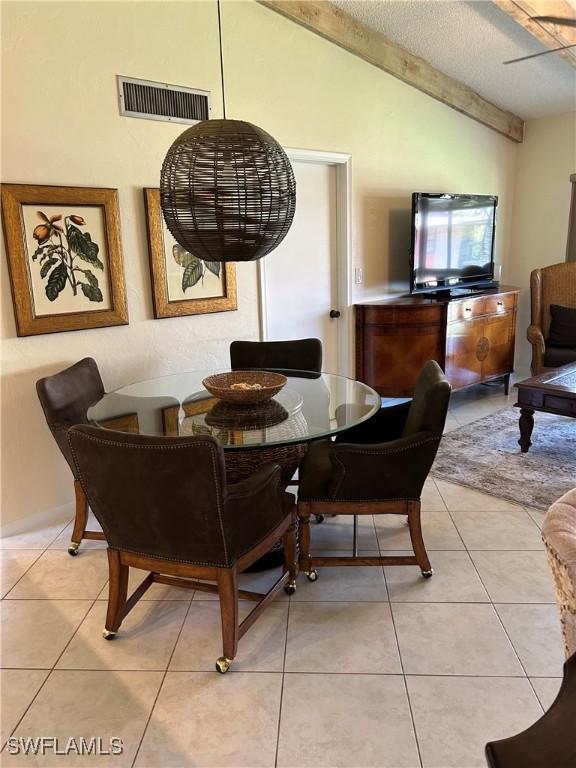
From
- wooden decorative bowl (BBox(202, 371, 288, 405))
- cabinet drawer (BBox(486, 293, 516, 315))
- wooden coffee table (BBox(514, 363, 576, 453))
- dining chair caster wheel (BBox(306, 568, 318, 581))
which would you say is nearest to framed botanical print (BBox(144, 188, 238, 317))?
wooden decorative bowl (BBox(202, 371, 288, 405))

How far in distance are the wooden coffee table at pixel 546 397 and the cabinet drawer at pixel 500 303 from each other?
3.70 feet

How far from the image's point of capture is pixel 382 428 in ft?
8.93

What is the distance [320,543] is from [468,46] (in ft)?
11.8

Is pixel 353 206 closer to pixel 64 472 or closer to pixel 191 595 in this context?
pixel 64 472

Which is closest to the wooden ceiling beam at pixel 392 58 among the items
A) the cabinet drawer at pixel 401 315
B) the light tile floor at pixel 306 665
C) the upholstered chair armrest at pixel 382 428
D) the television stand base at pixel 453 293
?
the television stand base at pixel 453 293

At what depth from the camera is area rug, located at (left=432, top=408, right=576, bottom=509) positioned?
324cm

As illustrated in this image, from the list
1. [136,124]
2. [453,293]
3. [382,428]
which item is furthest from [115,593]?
[453,293]

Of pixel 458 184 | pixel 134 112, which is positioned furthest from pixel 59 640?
pixel 458 184

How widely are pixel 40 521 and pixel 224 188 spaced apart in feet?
7.01

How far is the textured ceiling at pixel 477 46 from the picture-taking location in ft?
11.6

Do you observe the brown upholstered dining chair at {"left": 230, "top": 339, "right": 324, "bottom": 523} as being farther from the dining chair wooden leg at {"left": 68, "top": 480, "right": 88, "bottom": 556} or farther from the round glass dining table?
the dining chair wooden leg at {"left": 68, "top": 480, "right": 88, "bottom": 556}

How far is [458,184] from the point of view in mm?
5035

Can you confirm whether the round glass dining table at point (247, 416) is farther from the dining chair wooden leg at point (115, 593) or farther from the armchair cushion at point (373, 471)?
the dining chair wooden leg at point (115, 593)

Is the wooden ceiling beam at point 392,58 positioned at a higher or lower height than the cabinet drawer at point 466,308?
higher
